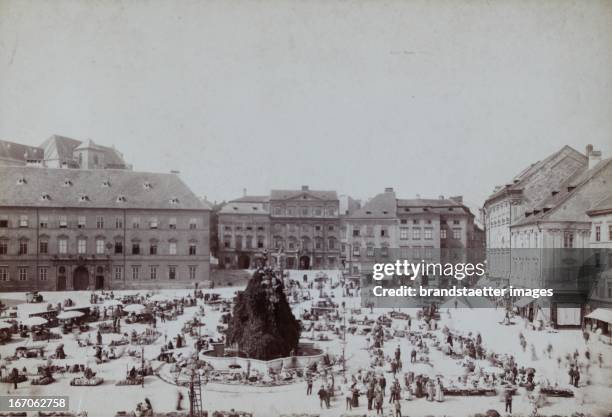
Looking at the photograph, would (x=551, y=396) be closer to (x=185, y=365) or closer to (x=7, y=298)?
(x=185, y=365)

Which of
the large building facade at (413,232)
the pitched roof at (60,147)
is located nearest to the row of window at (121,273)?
the pitched roof at (60,147)

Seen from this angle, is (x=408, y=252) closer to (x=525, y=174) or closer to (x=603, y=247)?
(x=525, y=174)

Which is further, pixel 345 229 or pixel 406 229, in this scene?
pixel 345 229

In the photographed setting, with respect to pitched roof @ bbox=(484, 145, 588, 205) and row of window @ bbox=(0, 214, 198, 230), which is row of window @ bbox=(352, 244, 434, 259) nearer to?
pitched roof @ bbox=(484, 145, 588, 205)

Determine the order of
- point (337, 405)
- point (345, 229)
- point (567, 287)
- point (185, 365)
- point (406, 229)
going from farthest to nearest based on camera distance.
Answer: point (345, 229) → point (406, 229) → point (567, 287) → point (185, 365) → point (337, 405)

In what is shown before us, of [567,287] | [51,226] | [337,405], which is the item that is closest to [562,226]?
[567,287]

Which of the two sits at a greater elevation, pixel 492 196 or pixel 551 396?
pixel 492 196

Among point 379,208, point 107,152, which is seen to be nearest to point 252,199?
point 379,208

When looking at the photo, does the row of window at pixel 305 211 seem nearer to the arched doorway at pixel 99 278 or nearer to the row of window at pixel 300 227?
the row of window at pixel 300 227
